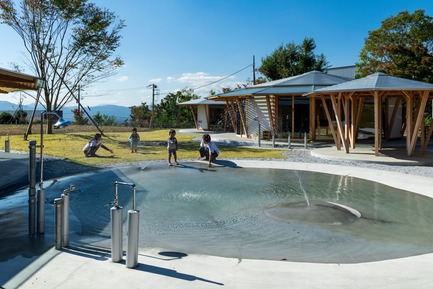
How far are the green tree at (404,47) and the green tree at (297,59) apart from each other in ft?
33.0

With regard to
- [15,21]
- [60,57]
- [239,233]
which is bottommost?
[239,233]

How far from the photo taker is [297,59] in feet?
138

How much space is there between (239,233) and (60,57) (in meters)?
25.5

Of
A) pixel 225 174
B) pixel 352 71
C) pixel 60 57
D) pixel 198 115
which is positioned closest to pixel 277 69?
pixel 352 71

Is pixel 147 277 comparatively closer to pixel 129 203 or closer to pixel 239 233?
pixel 239 233

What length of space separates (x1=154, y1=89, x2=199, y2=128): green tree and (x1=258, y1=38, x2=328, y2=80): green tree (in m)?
11.9

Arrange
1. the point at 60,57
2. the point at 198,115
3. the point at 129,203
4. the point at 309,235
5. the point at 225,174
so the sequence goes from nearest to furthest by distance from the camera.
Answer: the point at 309,235 < the point at 129,203 < the point at 225,174 < the point at 60,57 < the point at 198,115

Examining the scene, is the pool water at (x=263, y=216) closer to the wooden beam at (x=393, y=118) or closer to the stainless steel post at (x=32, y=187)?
the stainless steel post at (x=32, y=187)

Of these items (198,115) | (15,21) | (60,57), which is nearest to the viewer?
(15,21)

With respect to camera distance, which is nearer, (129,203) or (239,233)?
(239,233)

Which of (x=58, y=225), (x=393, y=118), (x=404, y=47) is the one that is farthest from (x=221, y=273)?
(x=404, y=47)

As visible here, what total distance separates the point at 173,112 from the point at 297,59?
16.0 metres

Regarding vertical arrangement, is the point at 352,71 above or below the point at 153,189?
above

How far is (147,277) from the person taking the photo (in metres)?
3.73
